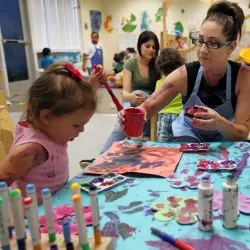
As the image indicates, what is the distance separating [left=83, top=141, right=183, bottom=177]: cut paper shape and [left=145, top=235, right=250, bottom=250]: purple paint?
360 mm

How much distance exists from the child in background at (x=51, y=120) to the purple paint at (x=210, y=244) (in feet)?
1.43

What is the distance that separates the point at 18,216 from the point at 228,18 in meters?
1.27

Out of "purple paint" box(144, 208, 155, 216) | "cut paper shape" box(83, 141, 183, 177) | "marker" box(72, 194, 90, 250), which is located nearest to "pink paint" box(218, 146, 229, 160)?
"cut paper shape" box(83, 141, 183, 177)

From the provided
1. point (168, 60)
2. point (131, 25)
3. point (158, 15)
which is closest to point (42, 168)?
point (168, 60)

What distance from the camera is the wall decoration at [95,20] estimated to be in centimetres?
796

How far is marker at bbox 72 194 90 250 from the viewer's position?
0.53 metres

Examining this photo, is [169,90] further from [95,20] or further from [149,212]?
[95,20]

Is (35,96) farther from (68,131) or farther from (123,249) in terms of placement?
(123,249)

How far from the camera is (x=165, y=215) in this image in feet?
2.50

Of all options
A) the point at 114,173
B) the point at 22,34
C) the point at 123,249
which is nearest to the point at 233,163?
the point at 114,173

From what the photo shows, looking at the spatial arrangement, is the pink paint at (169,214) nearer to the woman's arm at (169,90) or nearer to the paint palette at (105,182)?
the paint palette at (105,182)

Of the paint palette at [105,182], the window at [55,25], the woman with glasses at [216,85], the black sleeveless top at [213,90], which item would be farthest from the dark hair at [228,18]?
the window at [55,25]

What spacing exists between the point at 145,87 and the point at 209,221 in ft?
6.84

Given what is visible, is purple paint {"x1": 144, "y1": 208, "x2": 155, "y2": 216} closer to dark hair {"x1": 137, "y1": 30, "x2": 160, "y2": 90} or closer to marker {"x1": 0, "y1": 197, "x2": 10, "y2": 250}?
marker {"x1": 0, "y1": 197, "x2": 10, "y2": 250}
